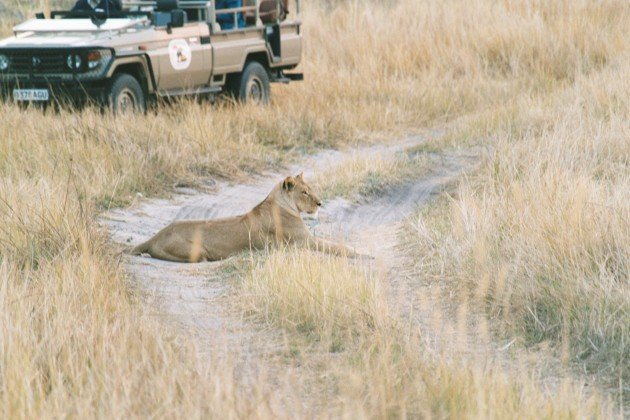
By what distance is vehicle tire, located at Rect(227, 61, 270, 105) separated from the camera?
1381cm

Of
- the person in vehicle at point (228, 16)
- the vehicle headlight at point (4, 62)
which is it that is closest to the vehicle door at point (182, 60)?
the person in vehicle at point (228, 16)

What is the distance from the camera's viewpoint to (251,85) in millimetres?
14031

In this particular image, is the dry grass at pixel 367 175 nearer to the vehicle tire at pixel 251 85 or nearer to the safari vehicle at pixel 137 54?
the safari vehicle at pixel 137 54

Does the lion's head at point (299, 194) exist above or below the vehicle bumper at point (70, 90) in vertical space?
below

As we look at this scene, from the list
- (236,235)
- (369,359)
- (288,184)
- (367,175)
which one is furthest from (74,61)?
(369,359)

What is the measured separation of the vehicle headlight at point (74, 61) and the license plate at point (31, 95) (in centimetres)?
40

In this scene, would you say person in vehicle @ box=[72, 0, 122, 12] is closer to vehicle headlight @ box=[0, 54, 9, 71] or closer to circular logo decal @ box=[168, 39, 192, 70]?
circular logo decal @ box=[168, 39, 192, 70]

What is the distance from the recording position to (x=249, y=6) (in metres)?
13.8

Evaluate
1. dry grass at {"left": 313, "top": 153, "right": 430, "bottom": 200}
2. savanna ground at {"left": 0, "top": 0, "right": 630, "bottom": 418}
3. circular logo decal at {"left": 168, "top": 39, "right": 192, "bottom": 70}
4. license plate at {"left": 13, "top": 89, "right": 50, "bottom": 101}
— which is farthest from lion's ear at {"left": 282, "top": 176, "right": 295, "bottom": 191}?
circular logo decal at {"left": 168, "top": 39, "right": 192, "bottom": 70}

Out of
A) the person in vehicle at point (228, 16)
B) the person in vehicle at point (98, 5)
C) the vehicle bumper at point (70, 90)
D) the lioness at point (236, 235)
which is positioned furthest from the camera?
the person in vehicle at point (228, 16)

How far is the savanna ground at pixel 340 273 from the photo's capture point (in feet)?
14.1

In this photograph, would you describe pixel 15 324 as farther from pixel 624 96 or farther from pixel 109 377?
pixel 624 96

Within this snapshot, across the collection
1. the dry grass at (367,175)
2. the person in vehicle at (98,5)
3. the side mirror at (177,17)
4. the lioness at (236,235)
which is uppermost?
the person in vehicle at (98,5)

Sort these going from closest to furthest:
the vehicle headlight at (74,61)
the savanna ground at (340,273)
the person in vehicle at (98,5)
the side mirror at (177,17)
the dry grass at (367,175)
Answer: the savanna ground at (340,273), the dry grass at (367,175), the vehicle headlight at (74,61), the side mirror at (177,17), the person in vehicle at (98,5)
